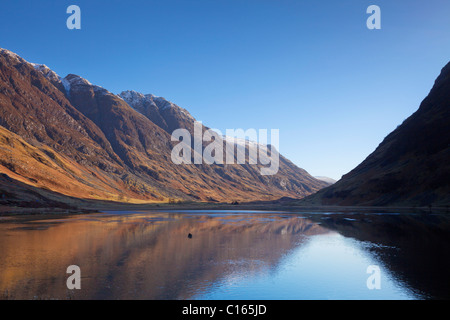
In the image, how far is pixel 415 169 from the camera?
115 meters

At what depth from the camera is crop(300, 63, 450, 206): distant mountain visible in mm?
103750

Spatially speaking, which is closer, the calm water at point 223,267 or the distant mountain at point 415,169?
the calm water at point 223,267

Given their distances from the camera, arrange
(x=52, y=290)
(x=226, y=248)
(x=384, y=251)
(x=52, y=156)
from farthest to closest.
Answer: (x=52, y=156) < (x=226, y=248) < (x=384, y=251) < (x=52, y=290)

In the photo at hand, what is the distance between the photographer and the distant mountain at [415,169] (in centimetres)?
10375

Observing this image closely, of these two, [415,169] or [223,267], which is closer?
[223,267]

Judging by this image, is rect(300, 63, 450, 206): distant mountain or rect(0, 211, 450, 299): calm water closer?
rect(0, 211, 450, 299): calm water

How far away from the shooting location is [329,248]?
34.9 metres

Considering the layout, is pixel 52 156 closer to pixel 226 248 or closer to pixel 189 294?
pixel 226 248

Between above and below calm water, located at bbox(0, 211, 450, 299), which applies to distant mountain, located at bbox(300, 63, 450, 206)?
above

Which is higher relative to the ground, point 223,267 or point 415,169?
point 415,169

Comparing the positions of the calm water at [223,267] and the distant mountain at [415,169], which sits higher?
the distant mountain at [415,169]
